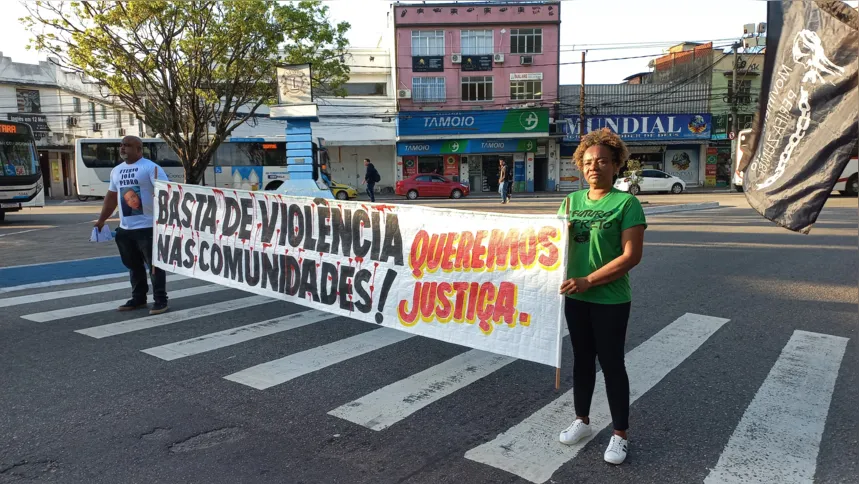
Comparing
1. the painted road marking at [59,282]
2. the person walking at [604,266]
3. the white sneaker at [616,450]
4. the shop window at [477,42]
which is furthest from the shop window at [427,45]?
the white sneaker at [616,450]

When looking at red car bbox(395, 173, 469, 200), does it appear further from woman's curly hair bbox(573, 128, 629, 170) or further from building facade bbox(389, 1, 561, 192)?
woman's curly hair bbox(573, 128, 629, 170)

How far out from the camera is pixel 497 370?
4863 millimetres

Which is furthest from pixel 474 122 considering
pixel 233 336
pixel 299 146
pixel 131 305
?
pixel 233 336

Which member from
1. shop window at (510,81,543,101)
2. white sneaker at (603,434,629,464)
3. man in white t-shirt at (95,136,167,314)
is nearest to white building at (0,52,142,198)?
shop window at (510,81,543,101)

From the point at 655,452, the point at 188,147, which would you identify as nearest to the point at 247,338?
the point at 655,452

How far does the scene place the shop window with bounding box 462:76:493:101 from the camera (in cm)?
3866

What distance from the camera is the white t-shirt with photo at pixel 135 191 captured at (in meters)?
6.49

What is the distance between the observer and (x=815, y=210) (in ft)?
8.59

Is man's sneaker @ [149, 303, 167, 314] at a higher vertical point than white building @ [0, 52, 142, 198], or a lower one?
lower

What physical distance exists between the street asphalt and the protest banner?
1.70 feet

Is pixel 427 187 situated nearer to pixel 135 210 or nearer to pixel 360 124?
pixel 360 124

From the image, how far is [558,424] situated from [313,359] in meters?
2.30

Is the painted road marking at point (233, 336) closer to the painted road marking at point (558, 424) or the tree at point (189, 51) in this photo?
the painted road marking at point (558, 424)

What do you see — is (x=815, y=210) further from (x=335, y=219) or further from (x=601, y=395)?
(x=335, y=219)
